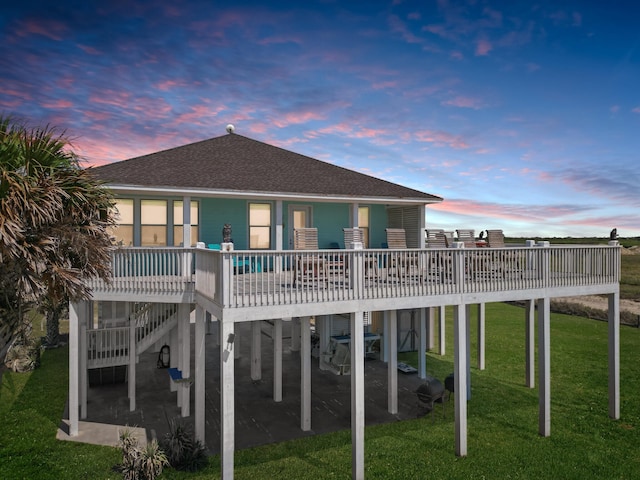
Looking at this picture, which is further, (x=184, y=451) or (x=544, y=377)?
(x=544, y=377)

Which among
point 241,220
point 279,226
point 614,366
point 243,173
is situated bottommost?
point 614,366

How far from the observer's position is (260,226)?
16.1m

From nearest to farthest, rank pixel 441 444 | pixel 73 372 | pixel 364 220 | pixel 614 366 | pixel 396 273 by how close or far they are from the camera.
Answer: pixel 396 273 → pixel 441 444 → pixel 73 372 → pixel 614 366 → pixel 364 220

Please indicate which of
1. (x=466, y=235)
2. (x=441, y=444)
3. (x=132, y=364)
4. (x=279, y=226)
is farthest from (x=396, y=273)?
(x=132, y=364)

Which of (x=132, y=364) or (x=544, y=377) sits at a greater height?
(x=544, y=377)

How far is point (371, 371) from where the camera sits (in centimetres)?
1806

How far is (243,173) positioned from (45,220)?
8198 mm

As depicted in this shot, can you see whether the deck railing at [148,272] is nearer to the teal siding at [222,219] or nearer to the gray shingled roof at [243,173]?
the gray shingled roof at [243,173]

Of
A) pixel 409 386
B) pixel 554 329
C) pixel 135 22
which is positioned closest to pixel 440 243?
pixel 409 386

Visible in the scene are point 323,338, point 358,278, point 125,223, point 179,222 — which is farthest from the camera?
point 323,338

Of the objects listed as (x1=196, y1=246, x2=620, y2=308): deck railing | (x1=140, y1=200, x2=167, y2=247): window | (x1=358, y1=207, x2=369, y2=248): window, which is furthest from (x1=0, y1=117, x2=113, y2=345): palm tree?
(x1=358, y1=207, x2=369, y2=248): window

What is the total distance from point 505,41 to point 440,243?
10.8 m

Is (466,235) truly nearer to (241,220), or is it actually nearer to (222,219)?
(241,220)

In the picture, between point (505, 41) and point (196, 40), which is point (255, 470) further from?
point (505, 41)
